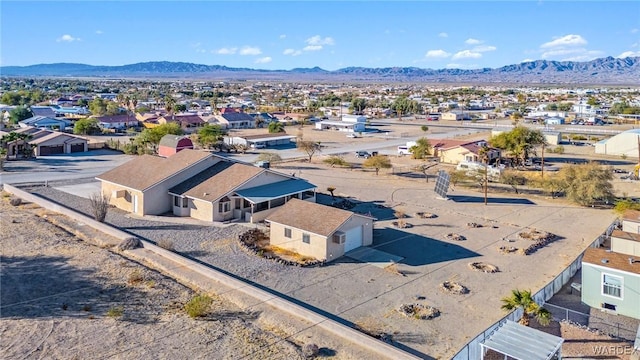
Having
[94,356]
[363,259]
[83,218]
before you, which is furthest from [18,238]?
[363,259]

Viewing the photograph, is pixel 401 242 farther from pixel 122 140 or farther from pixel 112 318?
pixel 122 140

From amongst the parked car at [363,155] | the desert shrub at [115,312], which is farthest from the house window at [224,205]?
the parked car at [363,155]

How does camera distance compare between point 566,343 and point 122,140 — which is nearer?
point 566,343

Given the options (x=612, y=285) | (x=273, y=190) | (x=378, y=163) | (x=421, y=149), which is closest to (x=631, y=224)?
(x=612, y=285)

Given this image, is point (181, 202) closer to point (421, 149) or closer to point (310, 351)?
point (310, 351)

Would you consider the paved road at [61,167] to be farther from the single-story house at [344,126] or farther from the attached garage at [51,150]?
the single-story house at [344,126]

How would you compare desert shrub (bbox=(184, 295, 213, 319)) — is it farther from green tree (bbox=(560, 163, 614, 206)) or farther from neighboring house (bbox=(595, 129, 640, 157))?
neighboring house (bbox=(595, 129, 640, 157))

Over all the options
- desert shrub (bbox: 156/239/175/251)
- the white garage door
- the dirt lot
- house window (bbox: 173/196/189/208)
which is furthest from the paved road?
the white garage door
